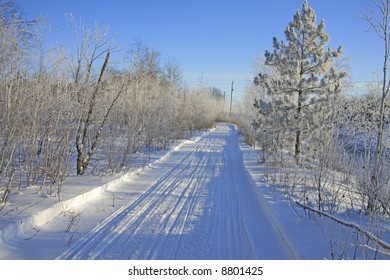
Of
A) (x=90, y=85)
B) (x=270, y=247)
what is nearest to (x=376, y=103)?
(x=270, y=247)

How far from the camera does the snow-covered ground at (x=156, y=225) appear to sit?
4.61m

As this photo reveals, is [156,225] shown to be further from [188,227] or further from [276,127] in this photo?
[276,127]

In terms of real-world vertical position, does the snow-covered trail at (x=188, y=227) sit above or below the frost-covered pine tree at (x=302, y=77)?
below

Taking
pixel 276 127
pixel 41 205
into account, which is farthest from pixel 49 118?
pixel 276 127

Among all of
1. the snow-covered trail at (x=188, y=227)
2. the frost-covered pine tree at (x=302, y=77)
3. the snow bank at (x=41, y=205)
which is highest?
the frost-covered pine tree at (x=302, y=77)

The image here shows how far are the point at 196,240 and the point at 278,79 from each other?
11.3 meters

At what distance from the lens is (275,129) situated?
1408 cm

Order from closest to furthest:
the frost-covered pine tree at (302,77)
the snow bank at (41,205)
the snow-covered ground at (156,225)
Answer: the snow-covered ground at (156,225), the snow bank at (41,205), the frost-covered pine tree at (302,77)

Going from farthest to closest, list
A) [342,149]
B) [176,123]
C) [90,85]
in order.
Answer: [176,123]
[90,85]
[342,149]

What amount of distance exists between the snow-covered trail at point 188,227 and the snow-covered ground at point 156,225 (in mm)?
15

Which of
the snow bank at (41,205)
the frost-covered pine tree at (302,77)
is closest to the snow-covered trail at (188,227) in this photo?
the snow bank at (41,205)

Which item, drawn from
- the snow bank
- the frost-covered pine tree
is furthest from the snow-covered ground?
the frost-covered pine tree

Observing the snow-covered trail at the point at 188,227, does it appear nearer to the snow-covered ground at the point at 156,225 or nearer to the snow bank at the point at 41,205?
the snow-covered ground at the point at 156,225
